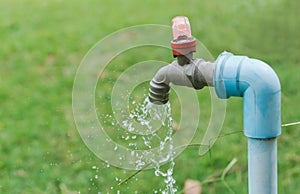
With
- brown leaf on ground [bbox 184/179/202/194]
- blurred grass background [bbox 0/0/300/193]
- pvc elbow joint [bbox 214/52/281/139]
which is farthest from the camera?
blurred grass background [bbox 0/0/300/193]

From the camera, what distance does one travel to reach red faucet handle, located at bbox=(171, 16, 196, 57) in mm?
1500

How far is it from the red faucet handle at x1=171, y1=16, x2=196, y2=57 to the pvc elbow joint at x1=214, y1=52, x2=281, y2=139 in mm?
88

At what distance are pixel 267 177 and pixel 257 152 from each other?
68 mm

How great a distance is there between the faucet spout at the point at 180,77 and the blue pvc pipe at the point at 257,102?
39mm

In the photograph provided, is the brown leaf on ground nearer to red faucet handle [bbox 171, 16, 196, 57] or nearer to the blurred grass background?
the blurred grass background

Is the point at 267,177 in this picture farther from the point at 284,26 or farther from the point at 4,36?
the point at 4,36

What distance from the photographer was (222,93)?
150 centimetres

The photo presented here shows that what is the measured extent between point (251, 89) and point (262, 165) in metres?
0.19

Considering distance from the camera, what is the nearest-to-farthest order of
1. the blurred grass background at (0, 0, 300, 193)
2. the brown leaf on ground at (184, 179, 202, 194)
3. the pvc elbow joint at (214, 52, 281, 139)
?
the pvc elbow joint at (214, 52, 281, 139), the brown leaf on ground at (184, 179, 202, 194), the blurred grass background at (0, 0, 300, 193)

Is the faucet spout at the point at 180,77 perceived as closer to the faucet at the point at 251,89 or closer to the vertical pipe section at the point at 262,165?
the faucet at the point at 251,89

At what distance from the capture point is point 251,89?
56.6 inches

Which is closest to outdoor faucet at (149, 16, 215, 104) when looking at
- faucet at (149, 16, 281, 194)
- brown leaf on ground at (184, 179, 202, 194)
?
faucet at (149, 16, 281, 194)

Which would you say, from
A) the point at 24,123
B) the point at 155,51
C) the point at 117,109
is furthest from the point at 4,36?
the point at 117,109

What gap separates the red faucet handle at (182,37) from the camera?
150 cm
